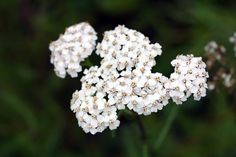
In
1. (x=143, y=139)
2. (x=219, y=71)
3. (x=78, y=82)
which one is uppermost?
(x=78, y=82)

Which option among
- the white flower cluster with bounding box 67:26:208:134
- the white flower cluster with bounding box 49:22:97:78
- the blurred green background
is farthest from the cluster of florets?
the blurred green background

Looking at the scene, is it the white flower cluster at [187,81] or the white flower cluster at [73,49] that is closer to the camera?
the white flower cluster at [187,81]

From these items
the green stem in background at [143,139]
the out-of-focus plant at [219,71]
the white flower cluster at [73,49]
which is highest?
the white flower cluster at [73,49]

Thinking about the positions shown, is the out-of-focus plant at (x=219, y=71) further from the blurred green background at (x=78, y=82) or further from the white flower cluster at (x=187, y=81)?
the blurred green background at (x=78, y=82)

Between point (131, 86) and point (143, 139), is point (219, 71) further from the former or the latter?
point (131, 86)

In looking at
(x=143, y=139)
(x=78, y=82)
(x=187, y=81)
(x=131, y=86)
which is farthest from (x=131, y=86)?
(x=78, y=82)

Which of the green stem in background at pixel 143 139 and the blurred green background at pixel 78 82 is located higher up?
the blurred green background at pixel 78 82

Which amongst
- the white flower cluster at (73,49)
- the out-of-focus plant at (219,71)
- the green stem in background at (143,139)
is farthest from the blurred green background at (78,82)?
the white flower cluster at (73,49)

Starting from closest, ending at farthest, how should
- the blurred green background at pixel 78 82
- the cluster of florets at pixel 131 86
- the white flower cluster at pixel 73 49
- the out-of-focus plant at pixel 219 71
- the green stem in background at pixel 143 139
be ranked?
the cluster of florets at pixel 131 86 < the green stem in background at pixel 143 139 < the white flower cluster at pixel 73 49 < the out-of-focus plant at pixel 219 71 < the blurred green background at pixel 78 82
